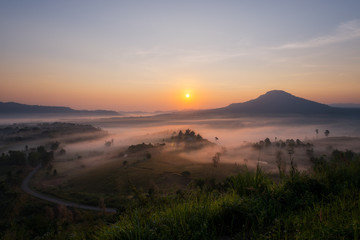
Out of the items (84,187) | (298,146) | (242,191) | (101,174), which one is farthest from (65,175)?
(298,146)

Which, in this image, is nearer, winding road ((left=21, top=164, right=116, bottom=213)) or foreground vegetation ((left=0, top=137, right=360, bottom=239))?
foreground vegetation ((left=0, top=137, right=360, bottom=239))

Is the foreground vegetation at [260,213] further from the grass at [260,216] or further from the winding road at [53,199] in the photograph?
the winding road at [53,199]

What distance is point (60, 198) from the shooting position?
71125mm

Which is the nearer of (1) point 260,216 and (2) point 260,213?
(1) point 260,216

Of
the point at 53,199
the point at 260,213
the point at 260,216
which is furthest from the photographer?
the point at 53,199

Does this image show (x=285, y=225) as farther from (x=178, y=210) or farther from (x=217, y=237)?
(x=178, y=210)

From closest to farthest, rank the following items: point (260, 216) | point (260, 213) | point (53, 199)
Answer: point (260, 216) < point (260, 213) < point (53, 199)

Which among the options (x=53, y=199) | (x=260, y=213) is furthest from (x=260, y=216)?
(x=53, y=199)

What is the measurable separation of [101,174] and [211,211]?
10802 cm

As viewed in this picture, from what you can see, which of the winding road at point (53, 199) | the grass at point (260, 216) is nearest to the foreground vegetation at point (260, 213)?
the grass at point (260, 216)

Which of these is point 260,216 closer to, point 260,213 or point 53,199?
point 260,213

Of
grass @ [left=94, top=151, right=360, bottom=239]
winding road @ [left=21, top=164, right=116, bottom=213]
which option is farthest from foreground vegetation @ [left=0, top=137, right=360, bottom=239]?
winding road @ [left=21, top=164, right=116, bottom=213]

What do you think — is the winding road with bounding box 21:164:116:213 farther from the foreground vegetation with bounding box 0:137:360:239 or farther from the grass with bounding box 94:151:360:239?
the grass with bounding box 94:151:360:239

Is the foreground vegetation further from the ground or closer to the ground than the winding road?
further from the ground
